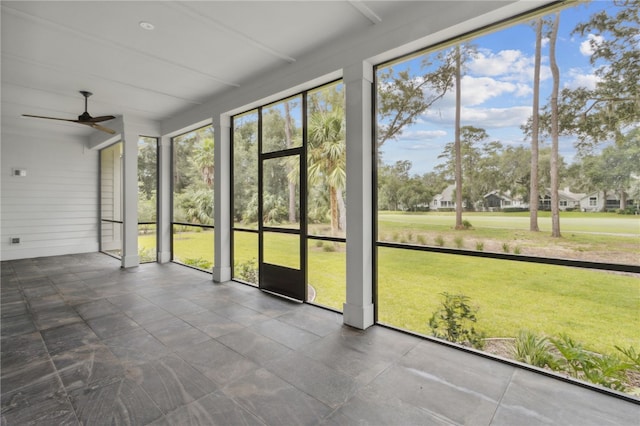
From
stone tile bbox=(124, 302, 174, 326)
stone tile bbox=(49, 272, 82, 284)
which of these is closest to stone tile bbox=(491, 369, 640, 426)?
stone tile bbox=(124, 302, 174, 326)

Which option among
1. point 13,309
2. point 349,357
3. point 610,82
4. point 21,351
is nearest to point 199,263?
point 13,309

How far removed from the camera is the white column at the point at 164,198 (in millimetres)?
6609

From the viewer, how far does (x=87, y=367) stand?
2.46 meters

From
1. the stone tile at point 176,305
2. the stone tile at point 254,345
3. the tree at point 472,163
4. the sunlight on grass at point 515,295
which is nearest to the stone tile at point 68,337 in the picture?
the stone tile at point 176,305

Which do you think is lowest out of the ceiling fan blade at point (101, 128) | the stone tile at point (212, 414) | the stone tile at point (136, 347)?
the stone tile at point (212, 414)

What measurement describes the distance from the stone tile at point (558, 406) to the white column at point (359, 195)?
144 cm

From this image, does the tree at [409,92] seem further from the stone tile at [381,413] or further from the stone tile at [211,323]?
the stone tile at [211,323]

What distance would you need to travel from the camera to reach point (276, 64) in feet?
12.8

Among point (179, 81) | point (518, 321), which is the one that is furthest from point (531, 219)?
point (179, 81)

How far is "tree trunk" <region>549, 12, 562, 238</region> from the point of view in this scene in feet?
7.93

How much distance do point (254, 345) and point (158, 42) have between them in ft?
10.9

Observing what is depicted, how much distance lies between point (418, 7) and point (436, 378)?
312cm

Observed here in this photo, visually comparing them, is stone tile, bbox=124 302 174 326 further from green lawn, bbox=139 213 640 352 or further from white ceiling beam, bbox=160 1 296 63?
white ceiling beam, bbox=160 1 296 63

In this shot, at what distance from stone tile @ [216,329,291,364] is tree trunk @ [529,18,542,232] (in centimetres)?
242
